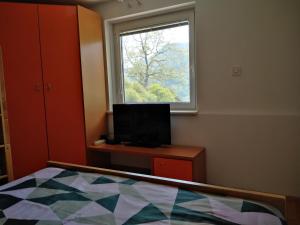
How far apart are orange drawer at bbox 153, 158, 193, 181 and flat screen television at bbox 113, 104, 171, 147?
0.32 meters

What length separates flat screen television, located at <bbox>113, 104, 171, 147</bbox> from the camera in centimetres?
271

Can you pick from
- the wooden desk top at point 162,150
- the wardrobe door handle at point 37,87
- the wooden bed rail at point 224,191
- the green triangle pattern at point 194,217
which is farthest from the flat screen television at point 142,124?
the green triangle pattern at point 194,217

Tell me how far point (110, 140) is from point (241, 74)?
69.1 inches

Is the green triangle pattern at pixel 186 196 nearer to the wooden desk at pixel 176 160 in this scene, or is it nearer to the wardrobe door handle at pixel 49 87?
the wooden desk at pixel 176 160

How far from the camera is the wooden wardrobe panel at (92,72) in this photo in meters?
2.87

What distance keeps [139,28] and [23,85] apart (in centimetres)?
156

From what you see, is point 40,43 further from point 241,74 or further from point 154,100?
point 241,74

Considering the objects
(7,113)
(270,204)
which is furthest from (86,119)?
(270,204)

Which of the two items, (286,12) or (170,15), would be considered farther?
(170,15)

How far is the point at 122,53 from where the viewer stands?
10.7 ft

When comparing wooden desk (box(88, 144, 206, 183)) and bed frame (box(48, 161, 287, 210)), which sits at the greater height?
bed frame (box(48, 161, 287, 210))

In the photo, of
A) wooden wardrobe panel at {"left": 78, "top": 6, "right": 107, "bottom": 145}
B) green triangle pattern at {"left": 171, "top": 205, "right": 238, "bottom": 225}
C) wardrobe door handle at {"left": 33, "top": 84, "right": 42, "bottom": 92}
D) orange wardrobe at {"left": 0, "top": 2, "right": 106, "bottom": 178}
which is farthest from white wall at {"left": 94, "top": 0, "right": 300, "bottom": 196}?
wardrobe door handle at {"left": 33, "top": 84, "right": 42, "bottom": 92}

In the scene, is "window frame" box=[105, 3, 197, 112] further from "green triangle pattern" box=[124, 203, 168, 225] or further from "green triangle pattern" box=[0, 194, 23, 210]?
"green triangle pattern" box=[0, 194, 23, 210]

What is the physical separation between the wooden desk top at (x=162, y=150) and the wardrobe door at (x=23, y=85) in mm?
646
